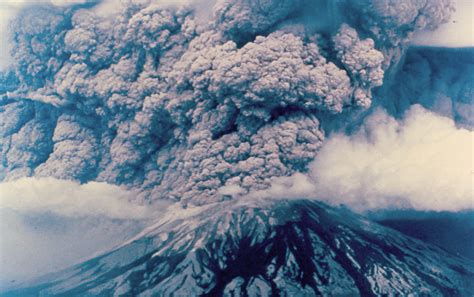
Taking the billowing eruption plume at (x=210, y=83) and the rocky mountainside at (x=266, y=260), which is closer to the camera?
the billowing eruption plume at (x=210, y=83)

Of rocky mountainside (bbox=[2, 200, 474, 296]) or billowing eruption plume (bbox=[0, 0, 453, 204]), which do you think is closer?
billowing eruption plume (bbox=[0, 0, 453, 204])

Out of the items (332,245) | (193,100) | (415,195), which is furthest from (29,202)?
(415,195)

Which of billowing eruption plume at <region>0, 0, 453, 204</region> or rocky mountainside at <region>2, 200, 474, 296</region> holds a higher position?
billowing eruption plume at <region>0, 0, 453, 204</region>

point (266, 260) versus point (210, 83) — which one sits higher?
point (210, 83)

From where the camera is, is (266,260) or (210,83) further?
(266,260)
